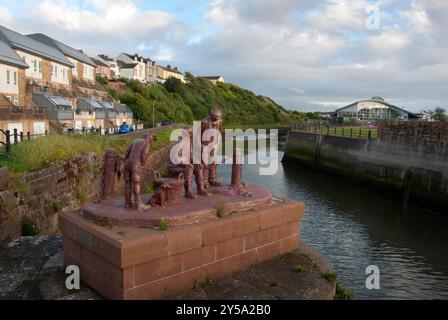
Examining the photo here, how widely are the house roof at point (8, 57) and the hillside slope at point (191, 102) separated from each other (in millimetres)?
29772

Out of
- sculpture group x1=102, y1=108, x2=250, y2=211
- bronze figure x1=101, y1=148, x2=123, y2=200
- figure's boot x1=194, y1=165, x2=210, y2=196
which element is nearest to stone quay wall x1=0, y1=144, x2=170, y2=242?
bronze figure x1=101, y1=148, x2=123, y2=200

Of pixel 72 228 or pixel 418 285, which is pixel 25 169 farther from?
pixel 418 285

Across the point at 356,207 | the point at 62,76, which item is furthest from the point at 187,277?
the point at 62,76

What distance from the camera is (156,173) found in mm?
7078

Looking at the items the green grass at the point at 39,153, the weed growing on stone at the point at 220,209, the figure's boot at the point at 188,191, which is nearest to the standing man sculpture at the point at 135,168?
the figure's boot at the point at 188,191

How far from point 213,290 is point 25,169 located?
8190 millimetres

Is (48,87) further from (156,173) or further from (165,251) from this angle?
(165,251)

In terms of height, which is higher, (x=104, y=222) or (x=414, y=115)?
(x=414, y=115)

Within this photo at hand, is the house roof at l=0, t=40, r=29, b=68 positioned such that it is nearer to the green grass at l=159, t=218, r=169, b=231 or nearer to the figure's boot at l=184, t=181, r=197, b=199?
the figure's boot at l=184, t=181, r=197, b=199

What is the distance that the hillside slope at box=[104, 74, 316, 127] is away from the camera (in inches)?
2591

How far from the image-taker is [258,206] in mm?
6859

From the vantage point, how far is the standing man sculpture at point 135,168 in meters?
6.13

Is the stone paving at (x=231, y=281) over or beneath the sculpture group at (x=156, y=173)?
beneath

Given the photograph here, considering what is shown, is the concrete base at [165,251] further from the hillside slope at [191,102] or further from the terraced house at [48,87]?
the hillside slope at [191,102]
